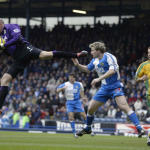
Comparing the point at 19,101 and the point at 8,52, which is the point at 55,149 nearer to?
the point at 8,52

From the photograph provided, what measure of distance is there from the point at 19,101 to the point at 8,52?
1591 centimetres

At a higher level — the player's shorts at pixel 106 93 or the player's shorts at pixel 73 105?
the player's shorts at pixel 106 93

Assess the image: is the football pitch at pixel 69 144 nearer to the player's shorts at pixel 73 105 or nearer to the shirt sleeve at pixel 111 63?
the shirt sleeve at pixel 111 63

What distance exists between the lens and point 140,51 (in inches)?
1099

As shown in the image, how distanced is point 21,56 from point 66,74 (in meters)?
18.4

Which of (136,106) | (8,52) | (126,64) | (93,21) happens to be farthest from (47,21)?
(8,52)

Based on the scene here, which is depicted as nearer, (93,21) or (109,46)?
(109,46)

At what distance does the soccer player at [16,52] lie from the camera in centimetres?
940

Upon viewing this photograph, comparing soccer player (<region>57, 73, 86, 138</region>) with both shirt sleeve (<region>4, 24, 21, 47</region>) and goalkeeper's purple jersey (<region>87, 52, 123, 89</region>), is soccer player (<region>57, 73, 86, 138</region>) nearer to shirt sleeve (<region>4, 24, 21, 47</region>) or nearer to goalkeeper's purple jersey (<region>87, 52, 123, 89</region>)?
goalkeeper's purple jersey (<region>87, 52, 123, 89</region>)

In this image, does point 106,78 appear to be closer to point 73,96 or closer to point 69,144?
point 69,144

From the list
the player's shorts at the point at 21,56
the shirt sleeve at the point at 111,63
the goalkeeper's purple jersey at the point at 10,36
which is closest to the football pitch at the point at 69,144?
the player's shorts at the point at 21,56

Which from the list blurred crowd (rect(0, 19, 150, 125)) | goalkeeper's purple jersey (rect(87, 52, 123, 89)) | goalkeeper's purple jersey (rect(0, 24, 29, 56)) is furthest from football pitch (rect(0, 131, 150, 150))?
blurred crowd (rect(0, 19, 150, 125))

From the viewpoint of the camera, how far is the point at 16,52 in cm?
963

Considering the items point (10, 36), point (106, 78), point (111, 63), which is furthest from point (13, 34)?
point (106, 78)
